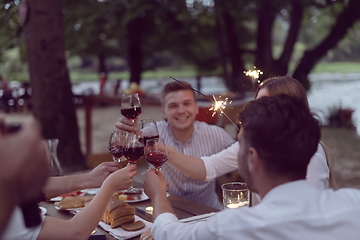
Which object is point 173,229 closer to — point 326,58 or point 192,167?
point 192,167

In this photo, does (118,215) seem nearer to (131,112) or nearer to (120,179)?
(120,179)

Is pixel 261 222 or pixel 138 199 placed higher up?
pixel 261 222

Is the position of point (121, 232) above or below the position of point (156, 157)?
below

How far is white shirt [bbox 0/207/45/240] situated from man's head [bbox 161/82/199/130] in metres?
1.92

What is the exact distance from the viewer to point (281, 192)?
→ 121cm

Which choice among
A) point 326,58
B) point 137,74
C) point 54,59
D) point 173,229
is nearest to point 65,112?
point 54,59

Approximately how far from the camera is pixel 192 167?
2514 millimetres

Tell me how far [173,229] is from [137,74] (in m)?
12.6

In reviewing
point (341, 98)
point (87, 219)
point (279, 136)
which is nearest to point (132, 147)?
point (87, 219)

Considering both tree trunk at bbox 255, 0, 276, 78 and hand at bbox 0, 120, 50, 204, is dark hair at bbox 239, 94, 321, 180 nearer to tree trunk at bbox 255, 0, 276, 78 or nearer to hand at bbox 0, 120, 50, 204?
hand at bbox 0, 120, 50, 204

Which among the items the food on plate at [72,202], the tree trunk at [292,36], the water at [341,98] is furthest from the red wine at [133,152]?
the water at [341,98]

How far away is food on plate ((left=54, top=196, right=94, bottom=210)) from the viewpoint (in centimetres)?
230

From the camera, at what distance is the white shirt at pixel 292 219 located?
1159 millimetres

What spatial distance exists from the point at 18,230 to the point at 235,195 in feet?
3.64
